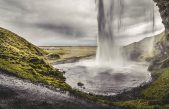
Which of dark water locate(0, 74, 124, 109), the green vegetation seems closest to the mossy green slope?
the green vegetation

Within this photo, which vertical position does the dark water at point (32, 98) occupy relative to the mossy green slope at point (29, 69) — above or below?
below

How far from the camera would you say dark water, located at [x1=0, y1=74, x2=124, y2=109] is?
8307 cm

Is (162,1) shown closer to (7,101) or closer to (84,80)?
(84,80)

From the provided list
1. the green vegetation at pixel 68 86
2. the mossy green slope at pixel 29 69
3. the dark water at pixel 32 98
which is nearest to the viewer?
the dark water at pixel 32 98

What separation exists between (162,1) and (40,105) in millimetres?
104371

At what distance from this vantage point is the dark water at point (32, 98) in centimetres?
8307

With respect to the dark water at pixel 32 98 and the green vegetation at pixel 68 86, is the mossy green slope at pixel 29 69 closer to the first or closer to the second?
the green vegetation at pixel 68 86

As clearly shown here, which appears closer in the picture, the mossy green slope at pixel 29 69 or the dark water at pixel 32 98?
the dark water at pixel 32 98

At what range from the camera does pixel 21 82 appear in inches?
4235

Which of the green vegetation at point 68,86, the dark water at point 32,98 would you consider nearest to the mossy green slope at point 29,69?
the green vegetation at point 68,86

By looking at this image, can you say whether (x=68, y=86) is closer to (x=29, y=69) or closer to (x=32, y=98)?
(x=29, y=69)

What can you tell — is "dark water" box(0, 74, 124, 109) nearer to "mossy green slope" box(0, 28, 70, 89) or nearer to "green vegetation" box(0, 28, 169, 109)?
"green vegetation" box(0, 28, 169, 109)

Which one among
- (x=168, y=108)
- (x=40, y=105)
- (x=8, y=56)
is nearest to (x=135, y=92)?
(x=168, y=108)

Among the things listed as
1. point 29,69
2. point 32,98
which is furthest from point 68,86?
point 32,98
